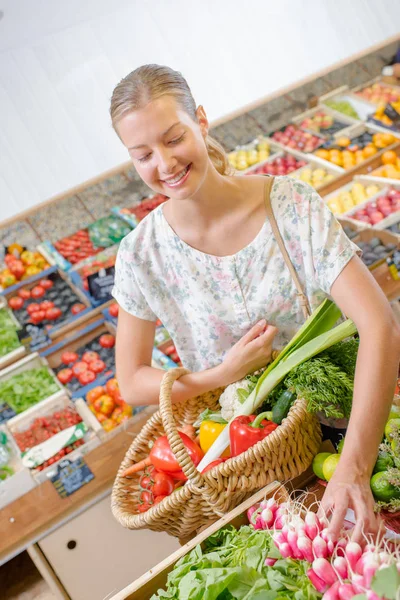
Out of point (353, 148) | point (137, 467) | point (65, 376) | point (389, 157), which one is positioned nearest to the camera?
point (137, 467)

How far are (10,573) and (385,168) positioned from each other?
3723 mm

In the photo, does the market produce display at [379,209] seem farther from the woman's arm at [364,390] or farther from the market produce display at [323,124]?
the woman's arm at [364,390]

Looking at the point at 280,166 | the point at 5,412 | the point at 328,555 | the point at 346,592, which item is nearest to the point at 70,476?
the point at 5,412

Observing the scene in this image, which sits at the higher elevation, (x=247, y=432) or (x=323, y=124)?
(x=323, y=124)

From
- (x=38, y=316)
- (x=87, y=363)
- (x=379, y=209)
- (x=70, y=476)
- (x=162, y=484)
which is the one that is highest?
(x=38, y=316)

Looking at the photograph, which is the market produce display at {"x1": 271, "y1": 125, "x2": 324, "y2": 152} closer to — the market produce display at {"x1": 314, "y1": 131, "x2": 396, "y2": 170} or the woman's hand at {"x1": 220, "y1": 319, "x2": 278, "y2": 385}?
the market produce display at {"x1": 314, "y1": 131, "x2": 396, "y2": 170}

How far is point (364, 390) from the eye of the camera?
1.54 metres

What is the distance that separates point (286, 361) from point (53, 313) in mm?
2698

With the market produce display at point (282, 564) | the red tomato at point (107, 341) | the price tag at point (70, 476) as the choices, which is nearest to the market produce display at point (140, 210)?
the red tomato at point (107, 341)

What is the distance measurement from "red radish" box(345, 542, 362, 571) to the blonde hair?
1.17 meters

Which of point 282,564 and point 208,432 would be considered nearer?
point 282,564

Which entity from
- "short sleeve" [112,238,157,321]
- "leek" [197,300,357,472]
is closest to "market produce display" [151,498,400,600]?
"leek" [197,300,357,472]

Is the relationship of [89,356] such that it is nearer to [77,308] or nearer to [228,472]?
[77,308]

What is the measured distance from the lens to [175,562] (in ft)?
5.37
